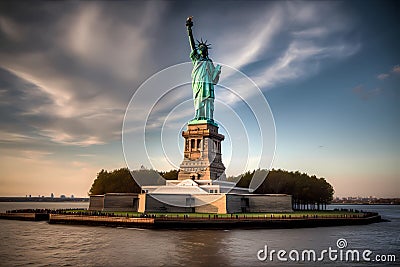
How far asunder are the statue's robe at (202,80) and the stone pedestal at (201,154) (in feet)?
11.4

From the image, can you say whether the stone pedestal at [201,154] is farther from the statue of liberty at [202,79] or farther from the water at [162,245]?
the water at [162,245]

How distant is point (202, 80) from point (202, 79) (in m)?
0.18

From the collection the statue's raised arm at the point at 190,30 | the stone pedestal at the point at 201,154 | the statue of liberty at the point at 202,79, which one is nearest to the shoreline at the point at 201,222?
the stone pedestal at the point at 201,154

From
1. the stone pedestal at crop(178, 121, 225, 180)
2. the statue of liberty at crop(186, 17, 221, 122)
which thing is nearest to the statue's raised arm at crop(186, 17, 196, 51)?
the statue of liberty at crop(186, 17, 221, 122)

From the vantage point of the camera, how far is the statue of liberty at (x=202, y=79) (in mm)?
72625

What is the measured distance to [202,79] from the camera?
240ft

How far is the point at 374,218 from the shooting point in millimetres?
64250

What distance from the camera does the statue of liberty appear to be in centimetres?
7262

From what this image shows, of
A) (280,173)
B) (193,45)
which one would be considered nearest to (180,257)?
(193,45)

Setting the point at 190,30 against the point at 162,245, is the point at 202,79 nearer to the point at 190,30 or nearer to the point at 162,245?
the point at 190,30

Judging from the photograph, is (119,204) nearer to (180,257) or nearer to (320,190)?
(180,257)

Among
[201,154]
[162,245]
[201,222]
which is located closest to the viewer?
[162,245]

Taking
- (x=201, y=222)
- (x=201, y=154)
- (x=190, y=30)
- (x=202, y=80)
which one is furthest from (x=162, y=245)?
(x=190, y=30)

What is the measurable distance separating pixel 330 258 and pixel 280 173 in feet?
221
